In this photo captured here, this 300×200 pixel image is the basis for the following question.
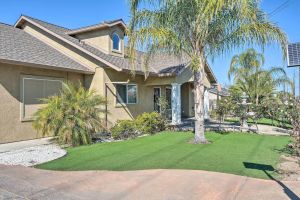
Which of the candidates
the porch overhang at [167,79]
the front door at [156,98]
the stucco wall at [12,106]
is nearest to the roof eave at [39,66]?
the stucco wall at [12,106]

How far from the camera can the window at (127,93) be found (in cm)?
1792

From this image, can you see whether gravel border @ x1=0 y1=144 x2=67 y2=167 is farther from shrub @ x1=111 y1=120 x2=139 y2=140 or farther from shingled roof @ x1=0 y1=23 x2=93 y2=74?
shingled roof @ x1=0 y1=23 x2=93 y2=74

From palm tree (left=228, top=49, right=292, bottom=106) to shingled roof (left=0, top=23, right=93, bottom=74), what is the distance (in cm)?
1534

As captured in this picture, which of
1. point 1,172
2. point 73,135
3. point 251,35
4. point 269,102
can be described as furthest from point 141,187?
point 269,102

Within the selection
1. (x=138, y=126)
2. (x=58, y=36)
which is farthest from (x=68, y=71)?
(x=138, y=126)

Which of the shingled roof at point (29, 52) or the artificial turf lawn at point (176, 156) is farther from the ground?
the shingled roof at point (29, 52)

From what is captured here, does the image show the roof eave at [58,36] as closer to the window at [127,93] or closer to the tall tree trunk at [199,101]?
the window at [127,93]

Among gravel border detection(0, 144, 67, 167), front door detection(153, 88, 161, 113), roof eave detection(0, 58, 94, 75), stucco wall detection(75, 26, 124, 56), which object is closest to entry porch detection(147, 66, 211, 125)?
front door detection(153, 88, 161, 113)

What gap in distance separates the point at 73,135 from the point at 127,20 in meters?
5.37

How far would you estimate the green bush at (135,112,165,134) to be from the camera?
623 inches

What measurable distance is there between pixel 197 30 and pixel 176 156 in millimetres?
5473

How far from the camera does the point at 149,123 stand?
1630 centimetres

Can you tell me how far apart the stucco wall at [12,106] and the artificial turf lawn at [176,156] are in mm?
3517

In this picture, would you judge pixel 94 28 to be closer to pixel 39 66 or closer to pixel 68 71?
pixel 68 71
